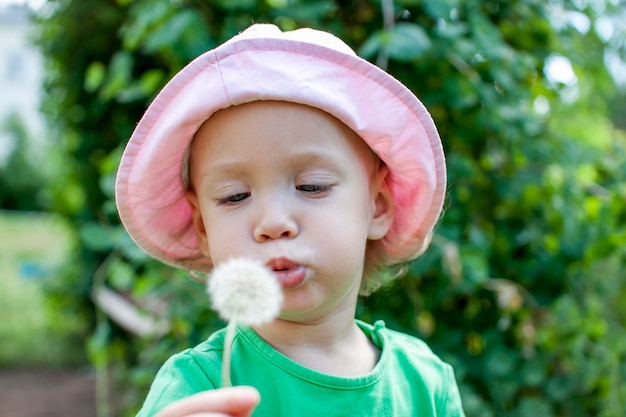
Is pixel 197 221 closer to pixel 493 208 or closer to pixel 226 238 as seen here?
pixel 226 238

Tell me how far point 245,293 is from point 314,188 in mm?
269

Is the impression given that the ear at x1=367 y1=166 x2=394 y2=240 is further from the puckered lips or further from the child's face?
the puckered lips

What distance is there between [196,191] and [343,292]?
285 millimetres

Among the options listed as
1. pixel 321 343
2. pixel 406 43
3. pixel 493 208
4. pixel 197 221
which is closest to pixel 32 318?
pixel 493 208

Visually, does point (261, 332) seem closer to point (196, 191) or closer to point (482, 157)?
point (196, 191)

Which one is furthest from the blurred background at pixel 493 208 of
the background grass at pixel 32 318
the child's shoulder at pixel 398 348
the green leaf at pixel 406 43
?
the background grass at pixel 32 318

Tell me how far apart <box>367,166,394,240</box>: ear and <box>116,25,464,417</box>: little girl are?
1 cm

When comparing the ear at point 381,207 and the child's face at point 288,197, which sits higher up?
the child's face at point 288,197

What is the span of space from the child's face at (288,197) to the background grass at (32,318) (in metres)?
4.09

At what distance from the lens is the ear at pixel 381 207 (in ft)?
4.34

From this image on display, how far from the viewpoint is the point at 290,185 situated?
3.65 feet

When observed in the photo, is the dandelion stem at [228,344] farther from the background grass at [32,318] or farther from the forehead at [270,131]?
the background grass at [32,318]

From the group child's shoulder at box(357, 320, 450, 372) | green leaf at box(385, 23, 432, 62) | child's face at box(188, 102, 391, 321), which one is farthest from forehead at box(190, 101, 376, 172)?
green leaf at box(385, 23, 432, 62)

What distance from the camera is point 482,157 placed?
232cm
